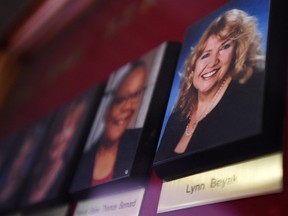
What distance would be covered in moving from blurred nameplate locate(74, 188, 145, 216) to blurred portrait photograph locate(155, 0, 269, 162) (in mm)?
143

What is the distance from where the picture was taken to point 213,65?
97 centimetres

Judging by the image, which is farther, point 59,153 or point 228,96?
point 59,153

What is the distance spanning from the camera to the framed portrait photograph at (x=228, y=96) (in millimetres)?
769

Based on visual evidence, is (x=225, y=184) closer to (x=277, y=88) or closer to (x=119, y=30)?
(x=277, y=88)

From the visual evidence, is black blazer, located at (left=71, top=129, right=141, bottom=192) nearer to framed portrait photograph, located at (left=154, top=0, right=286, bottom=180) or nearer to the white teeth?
framed portrait photograph, located at (left=154, top=0, right=286, bottom=180)

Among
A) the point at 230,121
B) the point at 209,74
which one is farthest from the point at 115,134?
the point at 230,121

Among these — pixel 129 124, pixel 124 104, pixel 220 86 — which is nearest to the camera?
pixel 220 86

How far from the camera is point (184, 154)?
2.85 feet

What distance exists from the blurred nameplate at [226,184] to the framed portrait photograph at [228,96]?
0.02 meters

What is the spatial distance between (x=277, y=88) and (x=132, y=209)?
0.46m

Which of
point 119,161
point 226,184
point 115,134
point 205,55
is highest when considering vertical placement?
point 205,55

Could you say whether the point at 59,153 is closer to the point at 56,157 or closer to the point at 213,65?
the point at 56,157

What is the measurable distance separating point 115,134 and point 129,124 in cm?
7

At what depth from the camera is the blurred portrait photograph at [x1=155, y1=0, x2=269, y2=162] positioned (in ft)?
2.62
